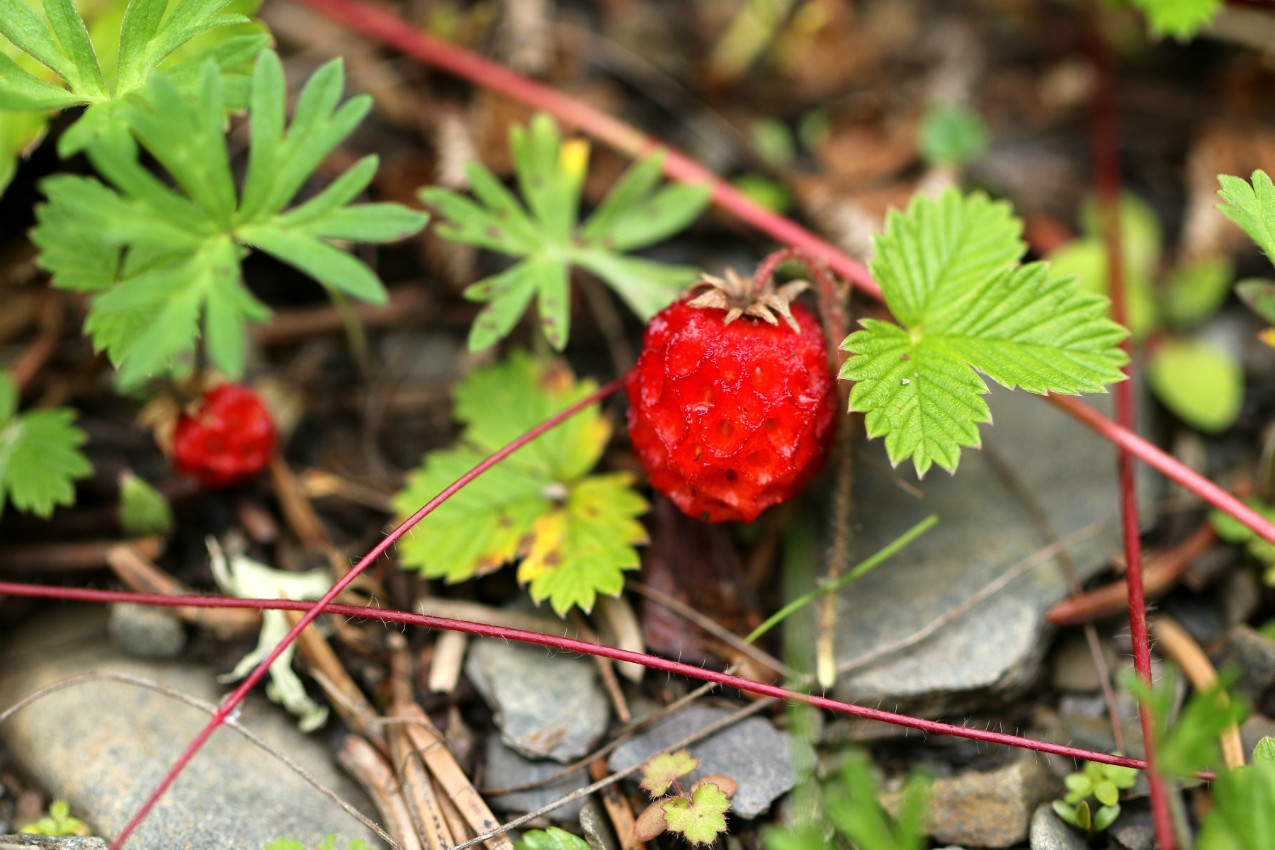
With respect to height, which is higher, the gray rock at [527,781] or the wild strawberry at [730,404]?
the wild strawberry at [730,404]

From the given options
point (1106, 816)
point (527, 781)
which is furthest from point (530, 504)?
point (1106, 816)

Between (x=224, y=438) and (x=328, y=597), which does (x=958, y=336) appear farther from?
(x=224, y=438)

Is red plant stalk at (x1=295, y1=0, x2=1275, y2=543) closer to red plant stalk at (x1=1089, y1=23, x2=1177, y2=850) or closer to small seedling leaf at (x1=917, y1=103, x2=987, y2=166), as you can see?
red plant stalk at (x1=1089, y1=23, x2=1177, y2=850)

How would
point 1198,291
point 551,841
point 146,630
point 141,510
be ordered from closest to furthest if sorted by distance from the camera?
point 551,841 → point 146,630 → point 141,510 → point 1198,291

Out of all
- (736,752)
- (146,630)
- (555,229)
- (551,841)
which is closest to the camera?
(551,841)

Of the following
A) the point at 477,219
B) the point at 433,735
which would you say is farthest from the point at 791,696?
the point at 477,219

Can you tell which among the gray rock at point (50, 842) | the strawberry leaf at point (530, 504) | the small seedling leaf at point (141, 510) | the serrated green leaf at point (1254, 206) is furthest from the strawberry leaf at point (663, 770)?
the serrated green leaf at point (1254, 206)

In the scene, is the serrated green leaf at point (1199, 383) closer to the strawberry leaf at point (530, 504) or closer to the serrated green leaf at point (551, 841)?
the strawberry leaf at point (530, 504)
